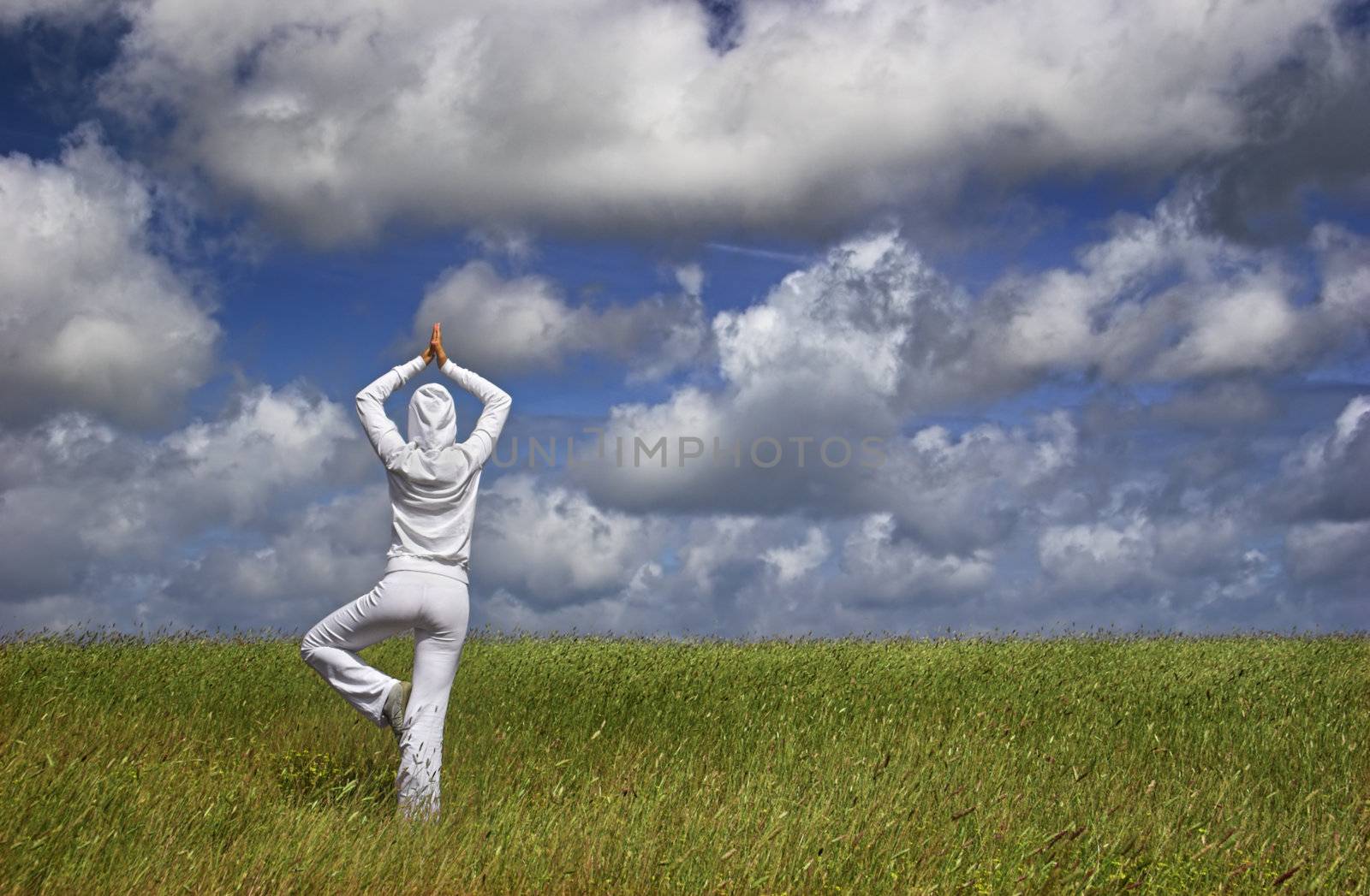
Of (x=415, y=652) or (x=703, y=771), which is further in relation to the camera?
(x=703, y=771)

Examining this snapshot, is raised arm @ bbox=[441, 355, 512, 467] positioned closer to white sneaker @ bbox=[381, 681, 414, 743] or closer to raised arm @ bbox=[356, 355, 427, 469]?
raised arm @ bbox=[356, 355, 427, 469]

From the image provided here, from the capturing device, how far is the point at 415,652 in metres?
8.10

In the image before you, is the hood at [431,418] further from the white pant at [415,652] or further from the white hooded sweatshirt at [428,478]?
the white pant at [415,652]

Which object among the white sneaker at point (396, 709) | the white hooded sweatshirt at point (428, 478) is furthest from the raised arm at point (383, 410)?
the white sneaker at point (396, 709)

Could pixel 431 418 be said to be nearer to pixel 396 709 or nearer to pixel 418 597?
pixel 418 597

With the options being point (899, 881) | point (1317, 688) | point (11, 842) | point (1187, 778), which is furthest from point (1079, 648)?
point (11, 842)

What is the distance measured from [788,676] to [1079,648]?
6.25m

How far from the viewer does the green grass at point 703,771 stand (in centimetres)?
619

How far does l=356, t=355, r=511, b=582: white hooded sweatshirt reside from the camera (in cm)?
800

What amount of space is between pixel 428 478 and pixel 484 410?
0.88 meters

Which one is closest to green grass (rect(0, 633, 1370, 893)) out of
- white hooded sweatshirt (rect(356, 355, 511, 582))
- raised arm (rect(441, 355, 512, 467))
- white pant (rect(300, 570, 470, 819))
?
white pant (rect(300, 570, 470, 819))

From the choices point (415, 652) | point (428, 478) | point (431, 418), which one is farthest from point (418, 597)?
point (431, 418)

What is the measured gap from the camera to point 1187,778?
9750 millimetres

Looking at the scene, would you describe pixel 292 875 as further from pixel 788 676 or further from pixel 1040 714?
pixel 1040 714
